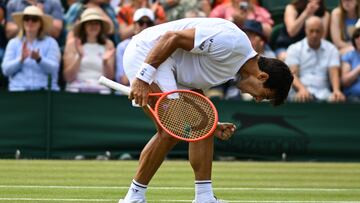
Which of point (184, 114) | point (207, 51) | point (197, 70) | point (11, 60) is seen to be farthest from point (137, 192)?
point (11, 60)

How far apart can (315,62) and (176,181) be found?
6028mm

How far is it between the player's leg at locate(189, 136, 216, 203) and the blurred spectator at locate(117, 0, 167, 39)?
9.01m

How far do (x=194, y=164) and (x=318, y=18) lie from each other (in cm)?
915

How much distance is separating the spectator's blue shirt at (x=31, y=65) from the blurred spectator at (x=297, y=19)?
409 centimetres

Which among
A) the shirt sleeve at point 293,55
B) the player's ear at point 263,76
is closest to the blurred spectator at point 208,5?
the shirt sleeve at point 293,55

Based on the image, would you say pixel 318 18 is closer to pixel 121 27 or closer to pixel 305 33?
pixel 305 33

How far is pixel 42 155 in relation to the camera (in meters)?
15.0

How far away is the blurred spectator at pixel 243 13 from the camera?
55.1ft

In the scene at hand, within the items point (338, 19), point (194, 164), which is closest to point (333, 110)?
point (338, 19)

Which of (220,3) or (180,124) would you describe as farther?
(220,3)

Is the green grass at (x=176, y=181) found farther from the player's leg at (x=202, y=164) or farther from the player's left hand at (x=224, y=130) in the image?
the player's left hand at (x=224, y=130)

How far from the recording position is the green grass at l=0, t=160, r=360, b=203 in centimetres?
927

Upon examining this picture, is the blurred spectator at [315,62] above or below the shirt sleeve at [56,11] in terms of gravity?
below

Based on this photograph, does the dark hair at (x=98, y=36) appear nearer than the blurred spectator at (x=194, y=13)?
Yes
